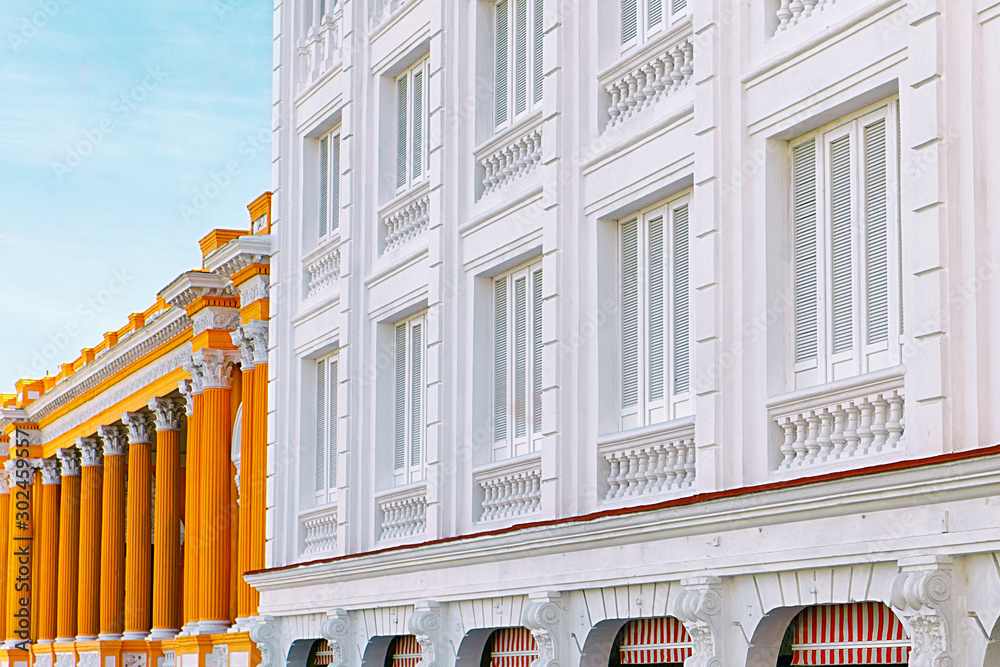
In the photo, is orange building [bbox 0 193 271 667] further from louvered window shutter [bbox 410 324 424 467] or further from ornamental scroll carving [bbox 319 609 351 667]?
louvered window shutter [bbox 410 324 424 467]

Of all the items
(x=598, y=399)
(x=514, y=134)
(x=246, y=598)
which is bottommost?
(x=246, y=598)

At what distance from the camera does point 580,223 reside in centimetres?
1712

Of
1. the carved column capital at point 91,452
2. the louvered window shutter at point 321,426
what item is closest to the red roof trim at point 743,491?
the louvered window shutter at point 321,426

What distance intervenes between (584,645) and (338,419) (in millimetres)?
7421

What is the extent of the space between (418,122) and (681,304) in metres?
7.08

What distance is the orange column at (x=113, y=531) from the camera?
4291 cm

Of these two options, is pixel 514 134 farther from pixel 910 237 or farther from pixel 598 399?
pixel 910 237

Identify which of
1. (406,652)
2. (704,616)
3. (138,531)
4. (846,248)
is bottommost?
(406,652)

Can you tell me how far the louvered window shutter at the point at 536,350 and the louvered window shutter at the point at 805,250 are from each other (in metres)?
4.78

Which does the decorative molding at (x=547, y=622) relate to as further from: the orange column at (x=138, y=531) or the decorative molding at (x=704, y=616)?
the orange column at (x=138, y=531)

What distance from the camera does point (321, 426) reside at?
24.5 m

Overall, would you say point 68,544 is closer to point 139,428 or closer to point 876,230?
point 139,428

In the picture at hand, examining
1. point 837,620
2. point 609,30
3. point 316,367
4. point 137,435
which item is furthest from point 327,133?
point 137,435

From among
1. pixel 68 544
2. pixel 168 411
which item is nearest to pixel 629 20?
pixel 168 411
